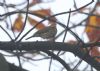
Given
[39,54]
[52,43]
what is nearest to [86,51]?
[52,43]

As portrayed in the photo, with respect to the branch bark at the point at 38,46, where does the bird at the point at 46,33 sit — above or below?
below

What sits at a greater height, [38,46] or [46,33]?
[38,46]

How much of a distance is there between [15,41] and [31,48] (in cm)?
13

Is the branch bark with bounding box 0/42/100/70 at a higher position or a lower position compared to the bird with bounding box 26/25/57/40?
higher

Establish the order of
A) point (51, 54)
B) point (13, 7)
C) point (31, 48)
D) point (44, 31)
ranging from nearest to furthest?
point (31, 48) → point (51, 54) → point (44, 31) → point (13, 7)

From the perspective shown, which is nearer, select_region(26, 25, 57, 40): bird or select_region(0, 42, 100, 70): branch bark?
select_region(0, 42, 100, 70): branch bark

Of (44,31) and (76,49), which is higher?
(76,49)

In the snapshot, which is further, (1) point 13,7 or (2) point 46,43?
(1) point 13,7

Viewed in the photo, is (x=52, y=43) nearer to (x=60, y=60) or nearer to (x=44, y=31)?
(x=60, y=60)

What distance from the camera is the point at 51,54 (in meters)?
2.36

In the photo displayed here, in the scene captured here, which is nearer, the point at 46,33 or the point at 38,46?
the point at 38,46

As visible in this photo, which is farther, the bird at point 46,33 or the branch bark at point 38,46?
the bird at point 46,33

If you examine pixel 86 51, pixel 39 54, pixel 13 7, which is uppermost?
pixel 86 51

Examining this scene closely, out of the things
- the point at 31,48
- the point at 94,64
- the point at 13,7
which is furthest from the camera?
the point at 13,7
